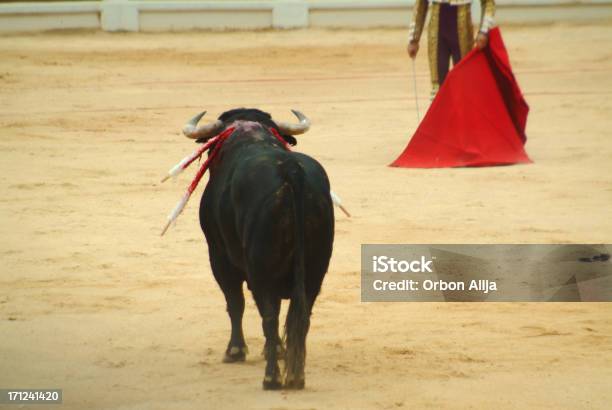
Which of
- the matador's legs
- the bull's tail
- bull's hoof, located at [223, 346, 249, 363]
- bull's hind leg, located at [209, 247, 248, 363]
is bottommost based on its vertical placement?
the matador's legs

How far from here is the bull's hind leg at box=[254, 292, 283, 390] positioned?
5.10 metres

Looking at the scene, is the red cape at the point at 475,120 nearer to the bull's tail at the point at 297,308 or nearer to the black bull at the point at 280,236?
the black bull at the point at 280,236

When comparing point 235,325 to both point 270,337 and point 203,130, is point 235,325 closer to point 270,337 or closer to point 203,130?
point 270,337

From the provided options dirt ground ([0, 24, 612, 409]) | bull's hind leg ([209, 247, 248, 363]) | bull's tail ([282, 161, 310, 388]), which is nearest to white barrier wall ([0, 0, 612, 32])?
dirt ground ([0, 24, 612, 409])

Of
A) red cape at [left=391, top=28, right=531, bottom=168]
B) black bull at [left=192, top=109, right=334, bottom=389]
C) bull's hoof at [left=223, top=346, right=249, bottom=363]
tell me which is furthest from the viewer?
red cape at [left=391, top=28, right=531, bottom=168]

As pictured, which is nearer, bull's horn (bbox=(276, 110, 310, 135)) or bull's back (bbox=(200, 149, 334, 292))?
bull's back (bbox=(200, 149, 334, 292))

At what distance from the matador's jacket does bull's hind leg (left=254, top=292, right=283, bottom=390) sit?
5683 mm

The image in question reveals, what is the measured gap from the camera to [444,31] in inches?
419

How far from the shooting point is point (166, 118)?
12.3m

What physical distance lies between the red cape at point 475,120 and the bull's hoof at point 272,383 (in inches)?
198

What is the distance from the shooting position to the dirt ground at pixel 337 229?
5352mm

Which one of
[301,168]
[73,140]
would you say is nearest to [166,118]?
[73,140]

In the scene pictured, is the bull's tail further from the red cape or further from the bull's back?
the red cape

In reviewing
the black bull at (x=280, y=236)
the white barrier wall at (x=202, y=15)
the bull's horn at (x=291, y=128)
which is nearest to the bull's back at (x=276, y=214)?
the black bull at (x=280, y=236)
